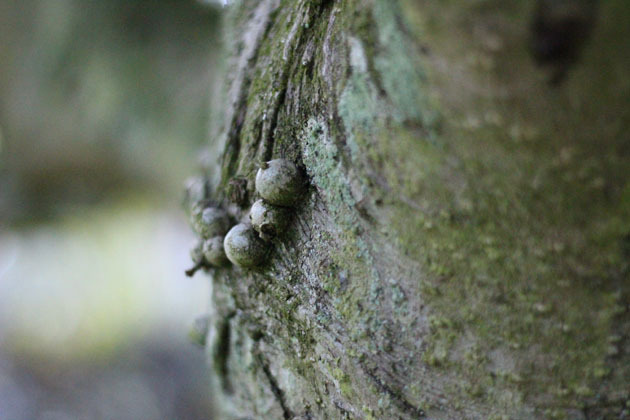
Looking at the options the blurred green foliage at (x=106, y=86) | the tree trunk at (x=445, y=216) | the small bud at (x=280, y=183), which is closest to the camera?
the tree trunk at (x=445, y=216)

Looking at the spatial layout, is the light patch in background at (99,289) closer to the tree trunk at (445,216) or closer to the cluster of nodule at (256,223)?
the cluster of nodule at (256,223)

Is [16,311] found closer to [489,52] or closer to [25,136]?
[25,136]

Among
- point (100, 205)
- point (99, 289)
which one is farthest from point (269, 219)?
point (99, 289)

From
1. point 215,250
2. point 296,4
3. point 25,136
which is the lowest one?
point 215,250

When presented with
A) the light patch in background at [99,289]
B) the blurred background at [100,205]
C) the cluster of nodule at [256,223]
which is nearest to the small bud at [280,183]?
the cluster of nodule at [256,223]

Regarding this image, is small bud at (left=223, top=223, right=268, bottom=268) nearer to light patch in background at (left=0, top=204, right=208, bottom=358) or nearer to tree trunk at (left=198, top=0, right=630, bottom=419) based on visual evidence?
tree trunk at (left=198, top=0, right=630, bottom=419)

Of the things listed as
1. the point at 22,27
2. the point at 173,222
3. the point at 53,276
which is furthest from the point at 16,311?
the point at 22,27
